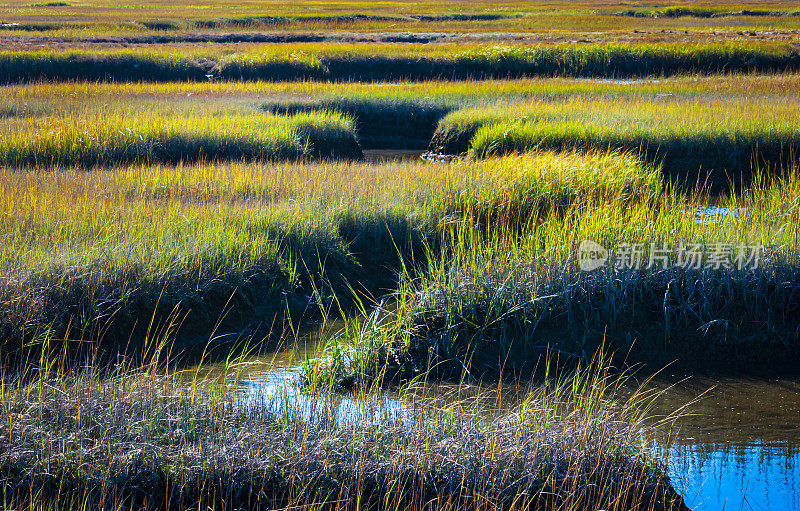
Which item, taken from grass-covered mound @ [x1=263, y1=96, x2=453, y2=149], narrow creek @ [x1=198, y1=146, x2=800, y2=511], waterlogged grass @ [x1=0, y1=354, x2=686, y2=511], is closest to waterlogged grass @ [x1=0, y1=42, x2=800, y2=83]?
grass-covered mound @ [x1=263, y1=96, x2=453, y2=149]

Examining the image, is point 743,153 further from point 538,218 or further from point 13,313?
point 13,313

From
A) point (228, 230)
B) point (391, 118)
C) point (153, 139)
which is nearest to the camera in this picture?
point (228, 230)

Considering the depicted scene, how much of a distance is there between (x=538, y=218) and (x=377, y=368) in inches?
145

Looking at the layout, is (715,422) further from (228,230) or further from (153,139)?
(153,139)

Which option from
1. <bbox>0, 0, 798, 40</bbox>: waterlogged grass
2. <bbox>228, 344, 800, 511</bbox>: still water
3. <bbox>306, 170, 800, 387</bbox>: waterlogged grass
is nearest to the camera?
<bbox>228, 344, 800, 511</bbox>: still water

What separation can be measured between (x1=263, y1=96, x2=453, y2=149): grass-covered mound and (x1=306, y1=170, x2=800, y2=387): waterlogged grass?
8.99 metres

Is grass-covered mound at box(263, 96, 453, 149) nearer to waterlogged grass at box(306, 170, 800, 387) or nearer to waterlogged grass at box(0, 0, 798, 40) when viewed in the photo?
waterlogged grass at box(306, 170, 800, 387)

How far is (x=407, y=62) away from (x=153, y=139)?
12653 mm

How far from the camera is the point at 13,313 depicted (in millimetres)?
4762

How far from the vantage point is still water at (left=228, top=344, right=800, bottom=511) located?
11.7 feet

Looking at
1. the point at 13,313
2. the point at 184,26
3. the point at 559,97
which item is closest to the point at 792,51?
the point at 559,97

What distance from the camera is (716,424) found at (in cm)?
423

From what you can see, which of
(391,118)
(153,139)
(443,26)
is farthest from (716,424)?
(443,26)

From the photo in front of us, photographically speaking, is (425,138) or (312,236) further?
(425,138)
